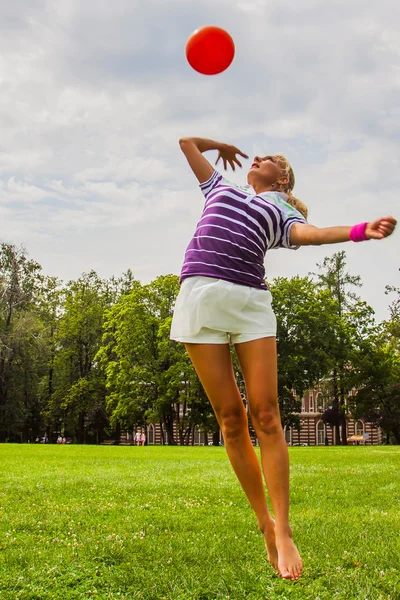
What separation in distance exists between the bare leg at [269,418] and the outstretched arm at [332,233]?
74 centimetres

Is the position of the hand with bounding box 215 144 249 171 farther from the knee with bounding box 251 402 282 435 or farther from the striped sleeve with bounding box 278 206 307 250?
the knee with bounding box 251 402 282 435

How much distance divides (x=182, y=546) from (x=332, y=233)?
337cm

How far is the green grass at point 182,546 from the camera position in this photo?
461cm

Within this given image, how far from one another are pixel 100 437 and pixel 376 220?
6915cm

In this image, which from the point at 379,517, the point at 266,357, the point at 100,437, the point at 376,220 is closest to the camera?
the point at 376,220

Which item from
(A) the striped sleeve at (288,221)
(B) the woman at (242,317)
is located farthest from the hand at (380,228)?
(A) the striped sleeve at (288,221)

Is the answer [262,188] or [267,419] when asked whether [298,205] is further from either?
[267,419]

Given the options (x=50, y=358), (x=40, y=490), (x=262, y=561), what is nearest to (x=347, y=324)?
(x=50, y=358)

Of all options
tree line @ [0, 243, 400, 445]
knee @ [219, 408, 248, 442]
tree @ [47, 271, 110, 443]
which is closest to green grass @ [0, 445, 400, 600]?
knee @ [219, 408, 248, 442]

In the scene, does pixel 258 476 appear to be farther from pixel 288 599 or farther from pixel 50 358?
pixel 50 358

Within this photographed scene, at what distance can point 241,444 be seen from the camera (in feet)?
15.3

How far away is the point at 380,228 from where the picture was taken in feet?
12.4

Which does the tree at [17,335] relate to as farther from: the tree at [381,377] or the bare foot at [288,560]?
the bare foot at [288,560]

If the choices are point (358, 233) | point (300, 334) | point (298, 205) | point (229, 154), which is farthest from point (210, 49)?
point (300, 334)
